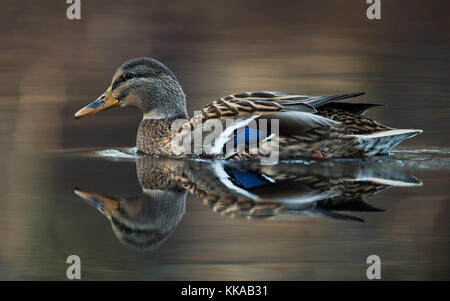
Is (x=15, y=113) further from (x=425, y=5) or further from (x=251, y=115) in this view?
(x=425, y=5)

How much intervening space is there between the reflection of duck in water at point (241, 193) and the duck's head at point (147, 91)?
49.4 inches

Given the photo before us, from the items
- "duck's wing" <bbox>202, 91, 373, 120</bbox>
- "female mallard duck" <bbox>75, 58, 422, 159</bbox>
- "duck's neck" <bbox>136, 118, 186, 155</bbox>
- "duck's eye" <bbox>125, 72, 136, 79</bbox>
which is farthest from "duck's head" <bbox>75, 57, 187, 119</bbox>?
"duck's wing" <bbox>202, 91, 373, 120</bbox>

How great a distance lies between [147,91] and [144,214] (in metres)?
2.88

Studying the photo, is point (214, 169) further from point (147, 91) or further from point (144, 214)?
point (147, 91)

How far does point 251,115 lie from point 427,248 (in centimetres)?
266

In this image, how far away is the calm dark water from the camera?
16.4 ft

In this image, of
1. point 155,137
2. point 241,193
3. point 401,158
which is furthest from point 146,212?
point 401,158

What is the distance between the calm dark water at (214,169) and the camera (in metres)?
4.99

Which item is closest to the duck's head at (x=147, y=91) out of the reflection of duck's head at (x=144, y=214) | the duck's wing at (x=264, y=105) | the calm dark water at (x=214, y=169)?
the calm dark water at (x=214, y=169)

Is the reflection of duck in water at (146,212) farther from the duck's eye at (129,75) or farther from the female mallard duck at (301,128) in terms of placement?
the duck's eye at (129,75)

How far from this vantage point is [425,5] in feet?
49.9

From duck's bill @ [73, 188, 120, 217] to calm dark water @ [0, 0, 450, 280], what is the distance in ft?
0.05

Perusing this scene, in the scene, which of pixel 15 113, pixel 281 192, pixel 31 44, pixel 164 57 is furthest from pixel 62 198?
pixel 31 44

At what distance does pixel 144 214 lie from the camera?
5.64 metres
